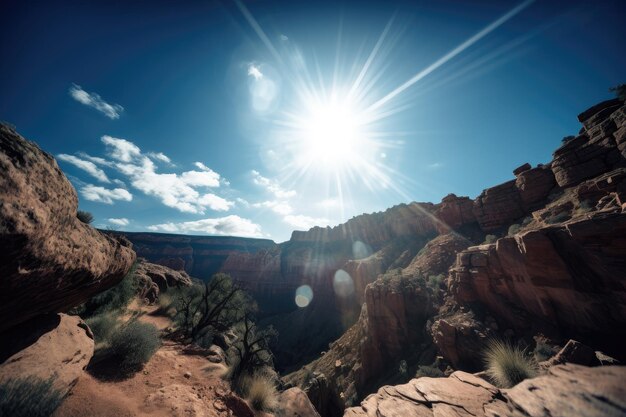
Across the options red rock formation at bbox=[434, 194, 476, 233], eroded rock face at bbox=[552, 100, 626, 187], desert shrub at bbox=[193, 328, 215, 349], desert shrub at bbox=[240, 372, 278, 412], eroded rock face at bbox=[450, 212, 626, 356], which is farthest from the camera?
red rock formation at bbox=[434, 194, 476, 233]

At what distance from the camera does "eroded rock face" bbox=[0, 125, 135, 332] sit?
287 centimetres

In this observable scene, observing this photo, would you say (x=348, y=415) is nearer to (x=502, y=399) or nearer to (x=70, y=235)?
(x=502, y=399)

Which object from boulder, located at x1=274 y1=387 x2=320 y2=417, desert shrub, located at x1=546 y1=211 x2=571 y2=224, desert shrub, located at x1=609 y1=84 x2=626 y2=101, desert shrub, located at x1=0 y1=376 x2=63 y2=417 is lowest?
boulder, located at x1=274 y1=387 x2=320 y2=417

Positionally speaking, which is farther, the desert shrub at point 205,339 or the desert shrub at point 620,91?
the desert shrub at point 620,91

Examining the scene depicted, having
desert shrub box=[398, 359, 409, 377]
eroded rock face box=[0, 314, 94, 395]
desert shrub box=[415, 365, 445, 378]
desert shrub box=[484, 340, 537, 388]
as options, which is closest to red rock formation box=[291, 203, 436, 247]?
desert shrub box=[398, 359, 409, 377]

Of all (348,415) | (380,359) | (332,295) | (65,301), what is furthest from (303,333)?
(65,301)

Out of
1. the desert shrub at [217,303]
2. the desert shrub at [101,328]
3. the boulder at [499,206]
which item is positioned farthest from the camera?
the boulder at [499,206]

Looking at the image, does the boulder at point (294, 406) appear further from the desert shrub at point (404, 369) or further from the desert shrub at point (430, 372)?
the desert shrub at point (404, 369)

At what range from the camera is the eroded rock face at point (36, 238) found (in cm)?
287

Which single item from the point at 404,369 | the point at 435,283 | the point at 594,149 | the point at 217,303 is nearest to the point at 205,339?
the point at 217,303

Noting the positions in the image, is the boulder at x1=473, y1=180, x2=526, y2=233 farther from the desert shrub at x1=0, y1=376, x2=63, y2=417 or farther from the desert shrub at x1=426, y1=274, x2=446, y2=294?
the desert shrub at x1=0, y1=376, x2=63, y2=417

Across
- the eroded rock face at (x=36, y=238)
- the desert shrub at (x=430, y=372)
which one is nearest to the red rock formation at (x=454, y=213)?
the desert shrub at (x=430, y=372)

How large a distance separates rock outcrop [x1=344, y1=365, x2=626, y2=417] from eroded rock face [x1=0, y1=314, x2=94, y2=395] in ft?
23.4

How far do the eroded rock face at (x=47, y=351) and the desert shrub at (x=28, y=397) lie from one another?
0.89 ft
